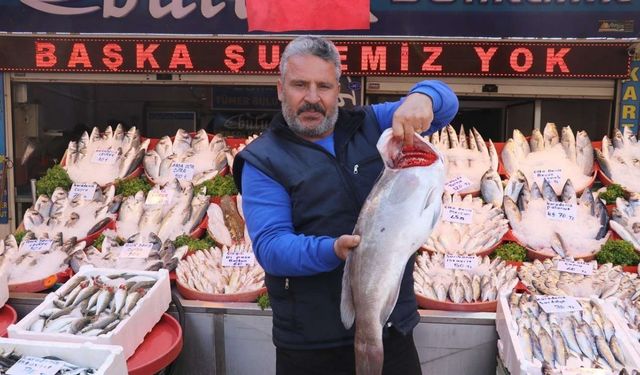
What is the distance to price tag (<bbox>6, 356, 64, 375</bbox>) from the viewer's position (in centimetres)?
225

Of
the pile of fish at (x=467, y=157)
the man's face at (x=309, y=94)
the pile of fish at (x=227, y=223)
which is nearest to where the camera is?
the man's face at (x=309, y=94)

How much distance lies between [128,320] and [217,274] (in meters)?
0.85

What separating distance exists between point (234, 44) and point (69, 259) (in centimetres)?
316

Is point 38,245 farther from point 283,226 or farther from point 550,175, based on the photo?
point 550,175

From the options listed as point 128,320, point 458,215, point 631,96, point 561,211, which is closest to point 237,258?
point 128,320

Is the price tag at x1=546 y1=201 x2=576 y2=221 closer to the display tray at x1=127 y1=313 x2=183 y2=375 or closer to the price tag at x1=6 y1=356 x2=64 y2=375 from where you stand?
the display tray at x1=127 y1=313 x2=183 y2=375

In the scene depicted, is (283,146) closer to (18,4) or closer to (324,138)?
(324,138)

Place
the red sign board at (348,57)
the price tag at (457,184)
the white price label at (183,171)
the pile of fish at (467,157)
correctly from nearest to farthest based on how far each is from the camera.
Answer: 1. the price tag at (457,184)
2. the pile of fish at (467,157)
3. the white price label at (183,171)
4. the red sign board at (348,57)

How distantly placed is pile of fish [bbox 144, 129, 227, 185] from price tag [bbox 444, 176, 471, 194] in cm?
189

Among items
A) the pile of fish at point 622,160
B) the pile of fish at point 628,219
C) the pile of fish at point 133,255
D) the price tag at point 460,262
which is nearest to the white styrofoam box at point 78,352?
the pile of fish at point 133,255

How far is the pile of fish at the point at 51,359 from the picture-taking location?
2.30 metres

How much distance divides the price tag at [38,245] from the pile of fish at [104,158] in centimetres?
91

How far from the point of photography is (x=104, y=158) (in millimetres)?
4754

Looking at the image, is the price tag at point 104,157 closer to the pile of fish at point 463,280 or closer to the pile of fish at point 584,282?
the pile of fish at point 463,280
